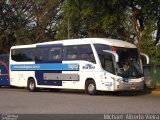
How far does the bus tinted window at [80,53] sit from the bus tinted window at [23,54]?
388 centimetres

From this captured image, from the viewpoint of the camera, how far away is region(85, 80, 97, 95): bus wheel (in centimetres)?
2670

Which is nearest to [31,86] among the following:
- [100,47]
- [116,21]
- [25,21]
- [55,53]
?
[55,53]

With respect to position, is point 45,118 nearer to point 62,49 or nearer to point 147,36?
point 62,49

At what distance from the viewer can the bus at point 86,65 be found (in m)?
25.7

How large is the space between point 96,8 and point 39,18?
16.9 metres

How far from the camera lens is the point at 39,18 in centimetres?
4828

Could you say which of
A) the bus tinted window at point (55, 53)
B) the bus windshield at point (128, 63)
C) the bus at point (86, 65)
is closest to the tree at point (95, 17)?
the bus at point (86, 65)

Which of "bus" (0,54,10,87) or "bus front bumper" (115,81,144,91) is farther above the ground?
"bus" (0,54,10,87)

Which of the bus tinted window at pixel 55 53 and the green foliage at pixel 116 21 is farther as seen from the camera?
the green foliage at pixel 116 21

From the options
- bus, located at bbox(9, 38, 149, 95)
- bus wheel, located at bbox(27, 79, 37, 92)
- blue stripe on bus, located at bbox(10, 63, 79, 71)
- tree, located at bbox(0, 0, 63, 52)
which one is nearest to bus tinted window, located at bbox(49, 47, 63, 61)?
bus, located at bbox(9, 38, 149, 95)

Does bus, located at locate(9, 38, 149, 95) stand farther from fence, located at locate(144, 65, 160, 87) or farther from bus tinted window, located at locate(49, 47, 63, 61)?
fence, located at locate(144, 65, 160, 87)

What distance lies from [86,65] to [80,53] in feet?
2.86

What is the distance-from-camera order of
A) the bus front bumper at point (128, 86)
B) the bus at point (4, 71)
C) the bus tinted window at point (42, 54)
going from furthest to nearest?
the bus at point (4, 71) → the bus tinted window at point (42, 54) → the bus front bumper at point (128, 86)

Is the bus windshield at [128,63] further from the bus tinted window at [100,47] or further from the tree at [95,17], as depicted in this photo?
the tree at [95,17]
